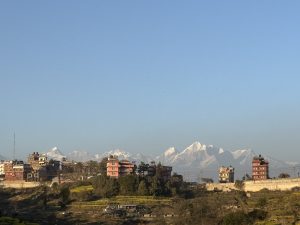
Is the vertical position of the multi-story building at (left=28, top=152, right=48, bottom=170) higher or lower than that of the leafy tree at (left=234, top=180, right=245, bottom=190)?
higher

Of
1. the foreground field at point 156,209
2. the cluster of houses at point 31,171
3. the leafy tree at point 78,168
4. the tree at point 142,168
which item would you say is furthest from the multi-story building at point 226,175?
the cluster of houses at point 31,171

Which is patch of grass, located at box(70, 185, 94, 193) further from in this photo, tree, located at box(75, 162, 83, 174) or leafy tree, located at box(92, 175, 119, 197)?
tree, located at box(75, 162, 83, 174)

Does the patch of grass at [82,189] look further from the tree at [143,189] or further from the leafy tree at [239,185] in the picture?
the leafy tree at [239,185]

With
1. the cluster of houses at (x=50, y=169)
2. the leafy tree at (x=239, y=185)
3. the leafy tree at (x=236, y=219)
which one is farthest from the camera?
the cluster of houses at (x=50, y=169)

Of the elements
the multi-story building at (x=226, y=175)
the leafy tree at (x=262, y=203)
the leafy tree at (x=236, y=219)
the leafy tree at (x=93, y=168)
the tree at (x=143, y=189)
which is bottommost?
the leafy tree at (x=236, y=219)

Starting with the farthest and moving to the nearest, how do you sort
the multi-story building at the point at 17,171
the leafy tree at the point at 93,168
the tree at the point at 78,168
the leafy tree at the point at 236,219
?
the tree at the point at 78,168, the multi-story building at the point at 17,171, the leafy tree at the point at 93,168, the leafy tree at the point at 236,219

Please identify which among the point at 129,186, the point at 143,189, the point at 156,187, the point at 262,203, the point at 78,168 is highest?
the point at 78,168

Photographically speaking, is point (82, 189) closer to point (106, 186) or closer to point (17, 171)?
point (106, 186)

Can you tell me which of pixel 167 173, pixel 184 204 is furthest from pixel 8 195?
pixel 184 204

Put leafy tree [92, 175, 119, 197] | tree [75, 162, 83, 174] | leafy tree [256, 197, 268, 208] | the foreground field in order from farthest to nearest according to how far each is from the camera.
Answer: tree [75, 162, 83, 174]
leafy tree [92, 175, 119, 197]
leafy tree [256, 197, 268, 208]
the foreground field

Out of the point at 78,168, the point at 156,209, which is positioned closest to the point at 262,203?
the point at 156,209

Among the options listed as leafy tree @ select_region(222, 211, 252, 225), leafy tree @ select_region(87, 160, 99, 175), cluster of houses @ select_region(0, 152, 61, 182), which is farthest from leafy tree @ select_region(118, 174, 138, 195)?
leafy tree @ select_region(222, 211, 252, 225)

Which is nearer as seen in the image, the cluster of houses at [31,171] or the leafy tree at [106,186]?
the leafy tree at [106,186]

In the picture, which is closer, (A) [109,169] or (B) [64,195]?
(B) [64,195]
